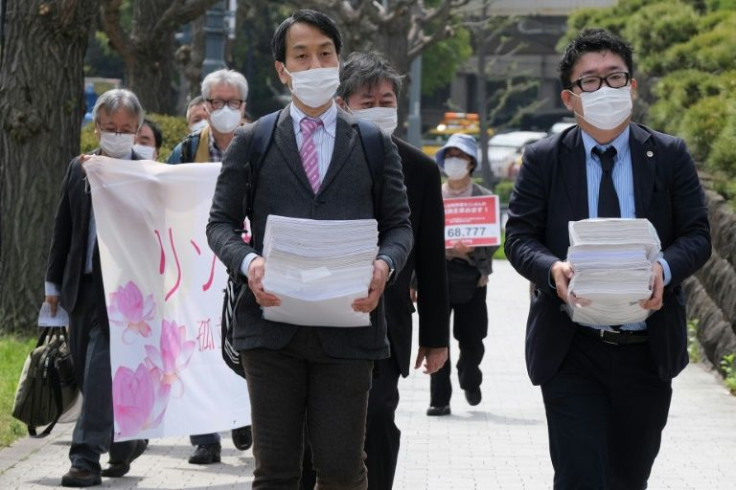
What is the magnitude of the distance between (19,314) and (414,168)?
7335 millimetres

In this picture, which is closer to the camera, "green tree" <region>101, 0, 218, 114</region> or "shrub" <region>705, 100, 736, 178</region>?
"shrub" <region>705, 100, 736, 178</region>

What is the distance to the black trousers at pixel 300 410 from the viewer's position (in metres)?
4.89

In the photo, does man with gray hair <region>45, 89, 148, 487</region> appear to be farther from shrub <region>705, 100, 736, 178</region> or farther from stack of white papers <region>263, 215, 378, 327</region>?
shrub <region>705, 100, 736, 178</region>

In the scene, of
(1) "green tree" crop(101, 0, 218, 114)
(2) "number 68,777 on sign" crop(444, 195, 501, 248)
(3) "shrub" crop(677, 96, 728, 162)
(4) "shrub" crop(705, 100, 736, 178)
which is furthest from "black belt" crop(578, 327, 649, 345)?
(1) "green tree" crop(101, 0, 218, 114)

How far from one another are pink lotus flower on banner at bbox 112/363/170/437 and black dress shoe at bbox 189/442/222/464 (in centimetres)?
69

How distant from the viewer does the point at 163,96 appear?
20.7m

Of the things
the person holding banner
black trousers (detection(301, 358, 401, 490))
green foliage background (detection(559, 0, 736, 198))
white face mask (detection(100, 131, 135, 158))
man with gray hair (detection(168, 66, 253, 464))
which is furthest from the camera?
green foliage background (detection(559, 0, 736, 198))

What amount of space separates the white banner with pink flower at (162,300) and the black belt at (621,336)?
3.06m

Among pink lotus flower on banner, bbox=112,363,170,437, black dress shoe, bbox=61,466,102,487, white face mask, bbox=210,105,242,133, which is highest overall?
white face mask, bbox=210,105,242,133

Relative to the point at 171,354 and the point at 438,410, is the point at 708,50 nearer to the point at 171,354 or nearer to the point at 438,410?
the point at 438,410

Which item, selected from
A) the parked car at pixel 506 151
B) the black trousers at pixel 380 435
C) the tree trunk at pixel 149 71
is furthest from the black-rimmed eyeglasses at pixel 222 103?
the parked car at pixel 506 151

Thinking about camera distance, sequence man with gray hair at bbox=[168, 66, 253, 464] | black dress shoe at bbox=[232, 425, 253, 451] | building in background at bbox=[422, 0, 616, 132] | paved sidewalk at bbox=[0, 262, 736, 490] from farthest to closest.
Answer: building in background at bbox=[422, 0, 616, 132]
black dress shoe at bbox=[232, 425, 253, 451]
man with gray hair at bbox=[168, 66, 253, 464]
paved sidewalk at bbox=[0, 262, 736, 490]

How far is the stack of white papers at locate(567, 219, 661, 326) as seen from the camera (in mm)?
4863

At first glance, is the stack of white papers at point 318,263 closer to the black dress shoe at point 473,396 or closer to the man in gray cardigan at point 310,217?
the man in gray cardigan at point 310,217
